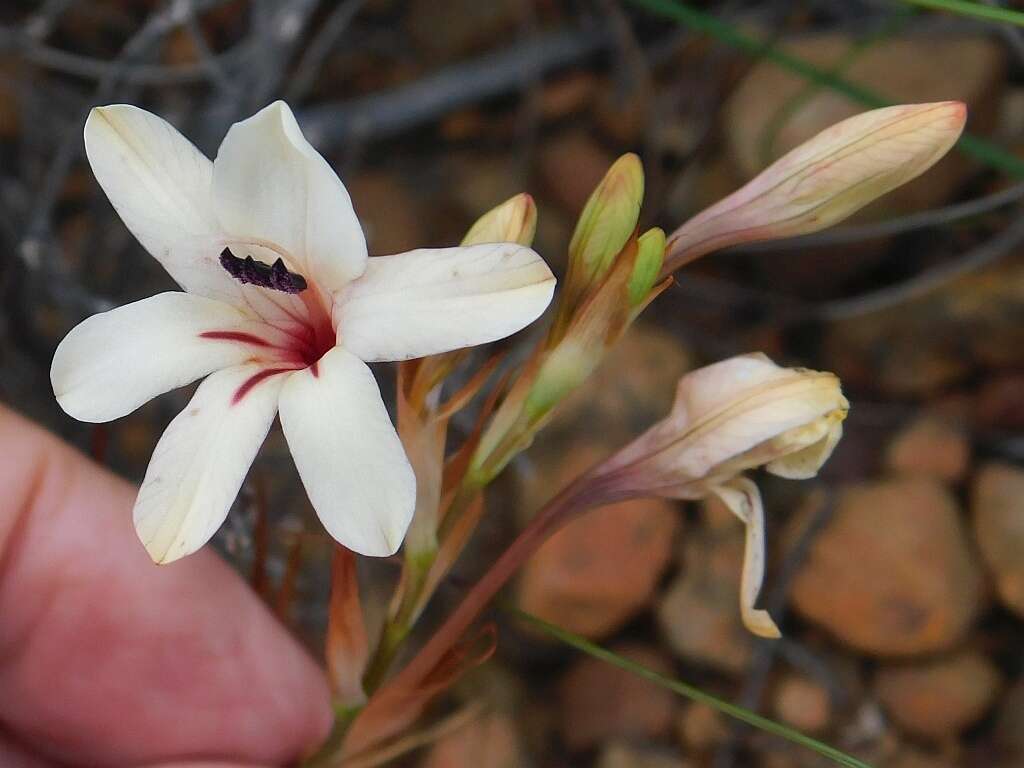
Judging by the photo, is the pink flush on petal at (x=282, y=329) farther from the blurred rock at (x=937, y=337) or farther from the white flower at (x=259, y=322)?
the blurred rock at (x=937, y=337)

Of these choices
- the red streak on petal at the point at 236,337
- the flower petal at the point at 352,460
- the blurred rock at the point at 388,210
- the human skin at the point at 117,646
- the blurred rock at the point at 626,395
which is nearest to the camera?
the flower petal at the point at 352,460

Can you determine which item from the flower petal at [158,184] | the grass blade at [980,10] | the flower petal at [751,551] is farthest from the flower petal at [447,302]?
the grass blade at [980,10]

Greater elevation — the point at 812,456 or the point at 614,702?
the point at 812,456

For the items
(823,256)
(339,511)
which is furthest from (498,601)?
(823,256)

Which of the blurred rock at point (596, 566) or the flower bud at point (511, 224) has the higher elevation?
the flower bud at point (511, 224)

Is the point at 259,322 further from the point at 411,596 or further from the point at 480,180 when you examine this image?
the point at 480,180

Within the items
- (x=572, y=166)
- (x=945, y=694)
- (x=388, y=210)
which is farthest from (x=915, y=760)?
(x=388, y=210)

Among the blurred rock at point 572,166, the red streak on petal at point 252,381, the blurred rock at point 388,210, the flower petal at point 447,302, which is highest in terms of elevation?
the flower petal at point 447,302
